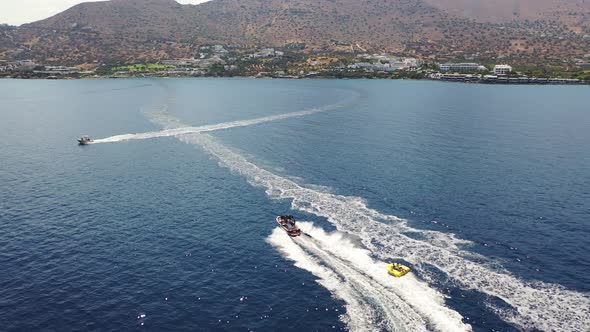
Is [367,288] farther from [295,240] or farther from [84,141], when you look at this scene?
[84,141]

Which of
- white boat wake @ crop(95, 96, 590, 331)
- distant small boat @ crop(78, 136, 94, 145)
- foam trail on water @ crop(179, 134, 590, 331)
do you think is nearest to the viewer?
white boat wake @ crop(95, 96, 590, 331)

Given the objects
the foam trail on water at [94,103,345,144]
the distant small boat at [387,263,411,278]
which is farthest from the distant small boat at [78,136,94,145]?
the distant small boat at [387,263,411,278]

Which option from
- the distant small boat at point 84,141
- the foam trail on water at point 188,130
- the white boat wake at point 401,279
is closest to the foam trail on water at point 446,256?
the white boat wake at point 401,279

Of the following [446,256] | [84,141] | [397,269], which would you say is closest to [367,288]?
[397,269]

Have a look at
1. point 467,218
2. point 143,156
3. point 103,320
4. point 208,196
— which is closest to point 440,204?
point 467,218

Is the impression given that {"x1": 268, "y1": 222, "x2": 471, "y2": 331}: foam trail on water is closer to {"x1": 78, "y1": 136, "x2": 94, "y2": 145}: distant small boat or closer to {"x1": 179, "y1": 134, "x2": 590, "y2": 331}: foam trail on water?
{"x1": 179, "y1": 134, "x2": 590, "y2": 331}: foam trail on water

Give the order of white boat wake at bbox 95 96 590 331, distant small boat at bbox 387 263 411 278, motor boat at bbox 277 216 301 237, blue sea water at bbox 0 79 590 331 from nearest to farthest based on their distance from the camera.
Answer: white boat wake at bbox 95 96 590 331 < blue sea water at bbox 0 79 590 331 < distant small boat at bbox 387 263 411 278 < motor boat at bbox 277 216 301 237
